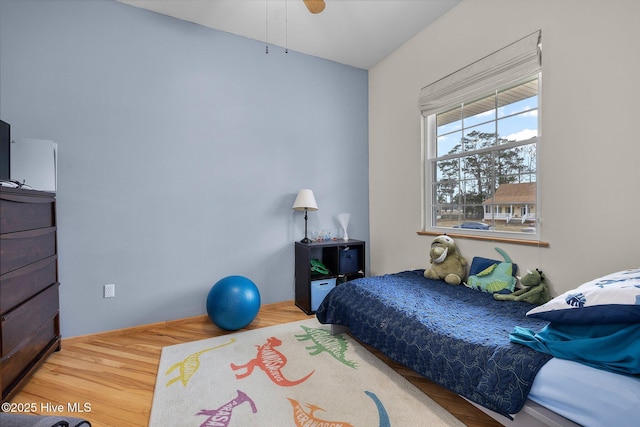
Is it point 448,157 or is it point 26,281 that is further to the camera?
point 448,157

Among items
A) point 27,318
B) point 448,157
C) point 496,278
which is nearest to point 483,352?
point 496,278

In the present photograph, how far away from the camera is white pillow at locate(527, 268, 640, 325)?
43.6 inches

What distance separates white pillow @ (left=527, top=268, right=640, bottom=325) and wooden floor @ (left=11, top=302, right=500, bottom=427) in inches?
27.3

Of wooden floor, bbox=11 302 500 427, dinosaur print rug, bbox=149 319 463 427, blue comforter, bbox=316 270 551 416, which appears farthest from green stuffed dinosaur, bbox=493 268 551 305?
dinosaur print rug, bbox=149 319 463 427

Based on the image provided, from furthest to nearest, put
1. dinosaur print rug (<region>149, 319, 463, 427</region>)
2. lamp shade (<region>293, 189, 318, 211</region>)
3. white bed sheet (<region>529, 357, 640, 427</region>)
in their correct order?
lamp shade (<region>293, 189, 318, 211</region>) → dinosaur print rug (<region>149, 319, 463, 427</region>) → white bed sheet (<region>529, 357, 640, 427</region>)

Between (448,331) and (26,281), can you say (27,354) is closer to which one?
(26,281)

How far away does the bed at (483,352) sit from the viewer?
3.53 ft

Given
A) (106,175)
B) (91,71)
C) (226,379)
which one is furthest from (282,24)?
(226,379)

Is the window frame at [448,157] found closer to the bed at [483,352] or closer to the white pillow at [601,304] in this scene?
the bed at [483,352]

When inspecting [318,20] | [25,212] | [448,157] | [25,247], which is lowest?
[25,247]

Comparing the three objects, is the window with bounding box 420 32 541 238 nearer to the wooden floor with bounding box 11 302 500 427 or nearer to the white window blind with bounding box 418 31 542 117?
the white window blind with bounding box 418 31 542 117

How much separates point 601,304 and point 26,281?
3.01 meters

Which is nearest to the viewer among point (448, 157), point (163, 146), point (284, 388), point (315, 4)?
point (284, 388)

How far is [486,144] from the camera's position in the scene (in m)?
2.53
